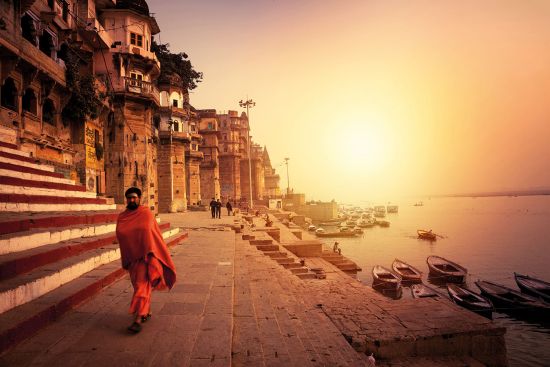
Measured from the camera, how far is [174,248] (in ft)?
33.0

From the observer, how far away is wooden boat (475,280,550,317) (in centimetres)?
1537

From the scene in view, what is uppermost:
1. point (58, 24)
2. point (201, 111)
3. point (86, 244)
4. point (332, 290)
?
point (201, 111)

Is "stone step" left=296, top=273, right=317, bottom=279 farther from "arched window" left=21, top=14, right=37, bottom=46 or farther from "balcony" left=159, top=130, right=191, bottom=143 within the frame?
"balcony" left=159, top=130, right=191, bottom=143

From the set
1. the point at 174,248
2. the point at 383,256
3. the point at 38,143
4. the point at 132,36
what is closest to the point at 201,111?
the point at 132,36

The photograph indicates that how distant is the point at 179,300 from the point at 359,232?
48.5m

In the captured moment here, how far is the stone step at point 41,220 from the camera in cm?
488

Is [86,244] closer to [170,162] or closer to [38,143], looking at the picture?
[38,143]

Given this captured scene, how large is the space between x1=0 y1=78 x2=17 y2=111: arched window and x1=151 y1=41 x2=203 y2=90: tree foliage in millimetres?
20575

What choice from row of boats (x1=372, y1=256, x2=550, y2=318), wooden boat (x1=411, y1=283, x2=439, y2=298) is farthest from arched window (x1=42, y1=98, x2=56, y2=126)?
Answer: wooden boat (x1=411, y1=283, x2=439, y2=298)

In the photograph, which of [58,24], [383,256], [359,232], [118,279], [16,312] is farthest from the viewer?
[359,232]

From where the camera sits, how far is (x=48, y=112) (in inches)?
598

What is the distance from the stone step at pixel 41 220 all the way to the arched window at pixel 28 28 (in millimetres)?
10934

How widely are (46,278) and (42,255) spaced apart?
0.70 meters

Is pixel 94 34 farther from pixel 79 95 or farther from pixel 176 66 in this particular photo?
pixel 176 66
